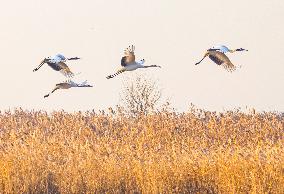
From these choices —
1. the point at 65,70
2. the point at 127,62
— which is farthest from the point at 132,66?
the point at 65,70

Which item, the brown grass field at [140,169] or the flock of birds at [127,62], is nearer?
the flock of birds at [127,62]

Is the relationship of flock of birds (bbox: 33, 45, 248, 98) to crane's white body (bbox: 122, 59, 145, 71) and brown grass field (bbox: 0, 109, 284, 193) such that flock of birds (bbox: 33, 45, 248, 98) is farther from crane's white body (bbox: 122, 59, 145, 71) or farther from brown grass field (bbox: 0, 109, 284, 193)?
brown grass field (bbox: 0, 109, 284, 193)

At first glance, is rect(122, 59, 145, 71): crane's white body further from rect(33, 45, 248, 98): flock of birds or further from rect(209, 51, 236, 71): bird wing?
rect(209, 51, 236, 71): bird wing

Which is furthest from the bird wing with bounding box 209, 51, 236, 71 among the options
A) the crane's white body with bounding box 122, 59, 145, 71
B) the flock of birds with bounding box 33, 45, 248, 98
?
the crane's white body with bounding box 122, 59, 145, 71

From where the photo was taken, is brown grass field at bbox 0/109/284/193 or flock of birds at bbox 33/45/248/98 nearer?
flock of birds at bbox 33/45/248/98

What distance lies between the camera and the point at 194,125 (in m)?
17.1

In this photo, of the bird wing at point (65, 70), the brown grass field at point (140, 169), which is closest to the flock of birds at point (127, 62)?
the bird wing at point (65, 70)

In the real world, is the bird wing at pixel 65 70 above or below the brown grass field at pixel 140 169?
above

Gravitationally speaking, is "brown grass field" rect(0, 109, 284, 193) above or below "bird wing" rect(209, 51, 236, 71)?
below

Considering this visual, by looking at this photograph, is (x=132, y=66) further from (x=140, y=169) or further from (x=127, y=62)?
(x=140, y=169)

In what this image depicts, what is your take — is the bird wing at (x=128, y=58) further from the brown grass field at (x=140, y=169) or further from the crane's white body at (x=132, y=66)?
the brown grass field at (x=140, y=169)

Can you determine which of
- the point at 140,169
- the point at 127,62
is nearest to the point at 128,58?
the point at 127,62

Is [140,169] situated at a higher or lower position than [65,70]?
lower

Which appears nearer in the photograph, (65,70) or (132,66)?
(132,66)
